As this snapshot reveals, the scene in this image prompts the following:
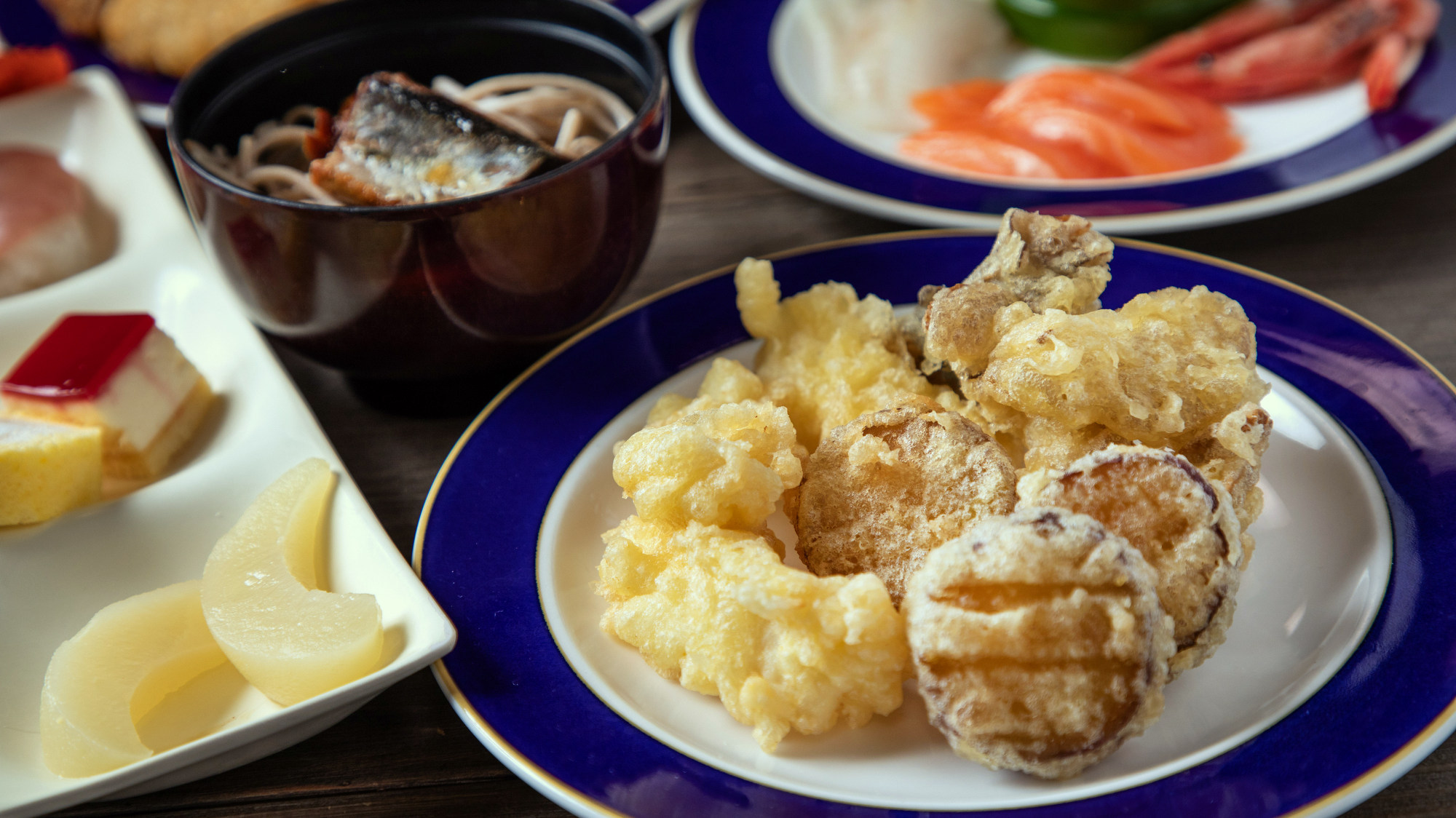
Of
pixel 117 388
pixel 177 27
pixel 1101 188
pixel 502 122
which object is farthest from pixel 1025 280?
pixel 177 27

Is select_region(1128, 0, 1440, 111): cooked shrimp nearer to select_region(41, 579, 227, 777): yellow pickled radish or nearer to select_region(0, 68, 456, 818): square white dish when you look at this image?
select_region(0, 68, 456, 818): square white dish

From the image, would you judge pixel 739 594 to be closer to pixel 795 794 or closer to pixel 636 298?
pixel 795 794

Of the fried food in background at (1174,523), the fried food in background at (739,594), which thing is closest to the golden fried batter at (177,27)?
the fried food in background at (739,594)

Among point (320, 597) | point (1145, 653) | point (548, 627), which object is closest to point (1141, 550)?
point (1145, 653)

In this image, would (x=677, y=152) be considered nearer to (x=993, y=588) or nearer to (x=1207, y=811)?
(x=993, y=588)

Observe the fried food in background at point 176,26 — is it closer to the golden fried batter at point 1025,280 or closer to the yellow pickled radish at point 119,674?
the yellow pickled radish at point 119,674

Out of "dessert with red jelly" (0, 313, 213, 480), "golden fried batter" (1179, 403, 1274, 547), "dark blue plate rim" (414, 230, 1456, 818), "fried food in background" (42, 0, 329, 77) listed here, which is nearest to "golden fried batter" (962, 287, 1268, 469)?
"golden fried batter" (1179, 403, 1274, 547)
